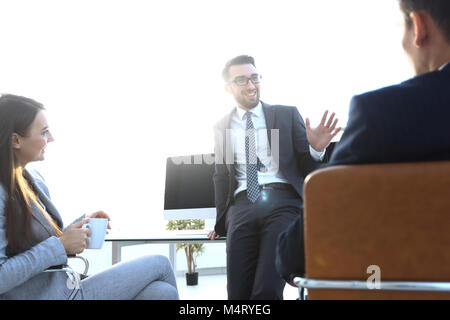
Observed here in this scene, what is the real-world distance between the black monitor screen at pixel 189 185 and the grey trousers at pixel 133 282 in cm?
138

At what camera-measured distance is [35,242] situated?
62.1 inches

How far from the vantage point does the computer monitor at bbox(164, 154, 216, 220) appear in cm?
327

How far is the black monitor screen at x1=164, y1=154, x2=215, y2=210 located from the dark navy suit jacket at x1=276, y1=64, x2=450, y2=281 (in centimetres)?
236

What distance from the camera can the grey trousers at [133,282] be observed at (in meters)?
1.62

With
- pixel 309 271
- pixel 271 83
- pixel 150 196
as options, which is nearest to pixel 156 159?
pixel 150 196

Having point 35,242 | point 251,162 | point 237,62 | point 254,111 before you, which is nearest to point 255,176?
point 251,162

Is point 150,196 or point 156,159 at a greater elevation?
point 156,159

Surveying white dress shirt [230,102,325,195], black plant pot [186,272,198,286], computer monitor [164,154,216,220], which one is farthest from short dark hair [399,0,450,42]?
black plant pot [186,272,198,286]

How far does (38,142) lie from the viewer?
179 centimetres

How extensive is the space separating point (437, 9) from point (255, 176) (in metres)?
1.47

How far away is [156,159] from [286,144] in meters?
3.58

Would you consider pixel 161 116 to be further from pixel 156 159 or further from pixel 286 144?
pixel 286 144

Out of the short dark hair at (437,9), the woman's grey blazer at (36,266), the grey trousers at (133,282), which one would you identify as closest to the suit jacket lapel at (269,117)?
the grey trousers at (133,282)

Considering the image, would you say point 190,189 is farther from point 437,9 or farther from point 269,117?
point 437,9
